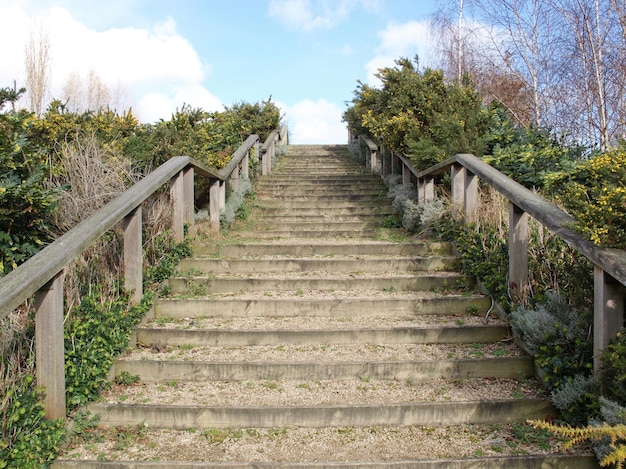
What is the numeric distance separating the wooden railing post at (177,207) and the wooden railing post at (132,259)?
3.63 feet

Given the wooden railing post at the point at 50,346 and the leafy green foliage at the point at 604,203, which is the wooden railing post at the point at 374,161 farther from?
the wooden railing post at the point at 50,346

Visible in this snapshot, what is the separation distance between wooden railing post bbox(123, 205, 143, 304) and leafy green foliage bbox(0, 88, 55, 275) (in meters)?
0.56

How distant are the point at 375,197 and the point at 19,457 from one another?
7.04 m

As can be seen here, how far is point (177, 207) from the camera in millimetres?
5102

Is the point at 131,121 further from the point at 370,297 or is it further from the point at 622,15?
the point at 622,15

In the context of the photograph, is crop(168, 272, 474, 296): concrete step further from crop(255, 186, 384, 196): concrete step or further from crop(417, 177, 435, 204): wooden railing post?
crop(255, 186, 384, 196): concrete step

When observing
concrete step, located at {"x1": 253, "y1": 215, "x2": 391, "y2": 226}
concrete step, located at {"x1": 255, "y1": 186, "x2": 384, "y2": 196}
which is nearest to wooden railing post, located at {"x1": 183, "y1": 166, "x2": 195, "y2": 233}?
concrete step, located at {"x1": 253, "y1": 215, "x2": 391, "y2": 226}

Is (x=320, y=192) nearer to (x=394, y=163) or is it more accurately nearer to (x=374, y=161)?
(x=394, y=163)

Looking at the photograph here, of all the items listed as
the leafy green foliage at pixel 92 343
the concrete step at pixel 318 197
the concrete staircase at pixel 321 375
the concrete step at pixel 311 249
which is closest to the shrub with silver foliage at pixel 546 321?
the concrete staircase at pixel 321 375

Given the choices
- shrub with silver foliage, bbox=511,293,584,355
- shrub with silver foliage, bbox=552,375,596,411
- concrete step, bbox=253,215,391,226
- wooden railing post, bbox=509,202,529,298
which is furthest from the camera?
concrete step, bbox=253,215,391,226

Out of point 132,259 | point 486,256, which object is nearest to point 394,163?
point 486,256

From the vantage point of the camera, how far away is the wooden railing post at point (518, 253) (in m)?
3.82

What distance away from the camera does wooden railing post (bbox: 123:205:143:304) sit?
12.8 feet

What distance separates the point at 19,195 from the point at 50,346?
1.43m
